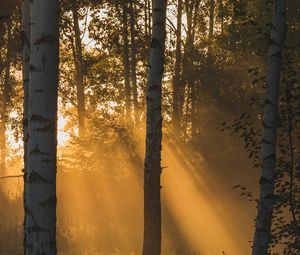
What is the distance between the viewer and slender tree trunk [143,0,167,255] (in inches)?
418

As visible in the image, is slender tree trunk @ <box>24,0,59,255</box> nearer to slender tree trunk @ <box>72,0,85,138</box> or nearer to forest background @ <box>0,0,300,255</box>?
forest background @ <box>0,0,300,255</box>

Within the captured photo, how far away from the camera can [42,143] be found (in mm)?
5754

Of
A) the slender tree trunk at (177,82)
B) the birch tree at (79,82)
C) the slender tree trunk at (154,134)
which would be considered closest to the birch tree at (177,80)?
the slender tree trunk at (177,82)

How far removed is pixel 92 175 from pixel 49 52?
18.9 m

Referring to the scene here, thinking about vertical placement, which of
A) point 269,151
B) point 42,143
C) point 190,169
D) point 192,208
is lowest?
point 192,208

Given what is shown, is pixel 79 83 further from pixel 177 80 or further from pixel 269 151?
pixel 269 151

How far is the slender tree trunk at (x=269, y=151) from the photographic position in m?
8.73

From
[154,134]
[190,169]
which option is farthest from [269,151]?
[190,169]

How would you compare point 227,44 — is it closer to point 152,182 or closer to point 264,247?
point 152,182

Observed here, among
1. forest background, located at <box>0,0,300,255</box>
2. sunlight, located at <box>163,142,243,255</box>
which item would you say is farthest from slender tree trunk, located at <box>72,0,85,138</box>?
sunlight, located at <box>163,142,243,255</box>

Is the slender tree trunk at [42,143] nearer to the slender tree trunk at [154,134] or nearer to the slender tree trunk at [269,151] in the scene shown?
the slender tree trunk at [269,151]

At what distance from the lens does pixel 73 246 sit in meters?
17.3

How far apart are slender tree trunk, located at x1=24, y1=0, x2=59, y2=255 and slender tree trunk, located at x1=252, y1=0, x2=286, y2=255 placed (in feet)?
12.3

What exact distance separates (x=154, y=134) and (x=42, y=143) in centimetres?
500
